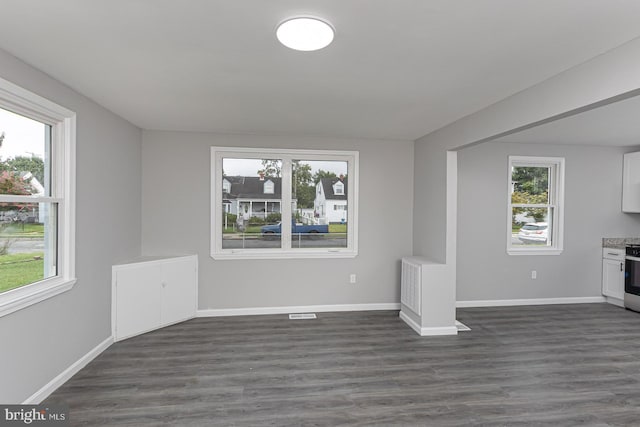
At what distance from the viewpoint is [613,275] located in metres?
4.95

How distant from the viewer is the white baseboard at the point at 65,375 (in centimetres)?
238

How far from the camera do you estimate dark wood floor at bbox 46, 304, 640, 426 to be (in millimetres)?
2334

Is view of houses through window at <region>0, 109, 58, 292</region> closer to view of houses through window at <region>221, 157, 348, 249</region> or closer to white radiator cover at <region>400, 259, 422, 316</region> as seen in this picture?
view of houses through window at <region>221, 157, 348, 249</region>

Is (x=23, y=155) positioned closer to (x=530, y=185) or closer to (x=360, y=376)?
(x=360, y=376)

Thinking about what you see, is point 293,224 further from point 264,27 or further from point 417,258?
point 264,27

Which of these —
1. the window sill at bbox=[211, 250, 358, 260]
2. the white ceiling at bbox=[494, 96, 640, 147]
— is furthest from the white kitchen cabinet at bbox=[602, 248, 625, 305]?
the window sill at bbox=[211, 250, 358, 260]

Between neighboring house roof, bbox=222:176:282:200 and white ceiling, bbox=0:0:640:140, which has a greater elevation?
white ceiling, bbox=0:0:640:140

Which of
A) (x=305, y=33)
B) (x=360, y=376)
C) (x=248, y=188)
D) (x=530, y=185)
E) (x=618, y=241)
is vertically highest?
(x=305, y=33)

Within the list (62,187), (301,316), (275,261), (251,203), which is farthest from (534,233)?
(62,187)

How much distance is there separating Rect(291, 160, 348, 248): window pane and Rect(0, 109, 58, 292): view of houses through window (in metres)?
2.70

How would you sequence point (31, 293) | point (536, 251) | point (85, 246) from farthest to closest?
point (536, 251)
point (85, 246)
point (31, 293)

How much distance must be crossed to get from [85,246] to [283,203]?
2343 millimetres

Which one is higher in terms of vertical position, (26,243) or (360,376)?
(26,243)

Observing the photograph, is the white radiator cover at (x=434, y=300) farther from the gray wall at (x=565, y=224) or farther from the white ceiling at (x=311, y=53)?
the white ceiling at (x=311, y=53)
